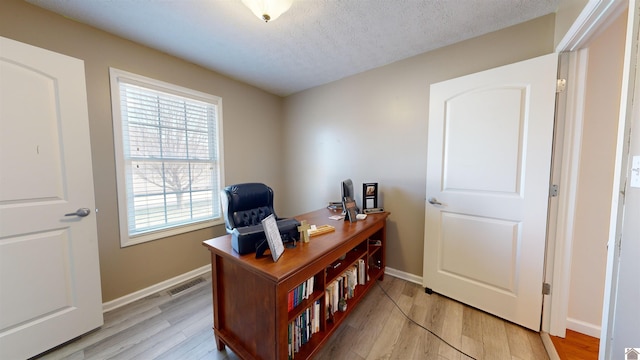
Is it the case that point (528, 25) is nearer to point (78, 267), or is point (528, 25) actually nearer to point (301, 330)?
point (301, 330)

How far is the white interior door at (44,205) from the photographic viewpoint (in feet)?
4.14

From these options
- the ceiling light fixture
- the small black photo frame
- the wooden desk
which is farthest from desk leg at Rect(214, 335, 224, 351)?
the ceiling light fixture

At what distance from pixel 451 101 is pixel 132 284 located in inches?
133

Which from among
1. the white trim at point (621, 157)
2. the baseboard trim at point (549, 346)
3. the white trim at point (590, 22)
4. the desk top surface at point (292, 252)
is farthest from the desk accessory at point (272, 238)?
the white trim at point (590, 22)

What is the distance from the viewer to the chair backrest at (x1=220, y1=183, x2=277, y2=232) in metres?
1.96

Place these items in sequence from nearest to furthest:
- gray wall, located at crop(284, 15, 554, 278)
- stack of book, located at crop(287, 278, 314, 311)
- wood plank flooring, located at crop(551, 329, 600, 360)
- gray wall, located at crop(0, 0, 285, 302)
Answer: stack of book, located at crop(287, 278, 314, 311) → wood plank flooring, located at crop(551, 329, 600, 360) → gray wall, located at crop(0, 0, 285, 302) → gray wall, located at crop(284, 15, 554, 278)

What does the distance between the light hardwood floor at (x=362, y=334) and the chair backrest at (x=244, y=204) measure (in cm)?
80

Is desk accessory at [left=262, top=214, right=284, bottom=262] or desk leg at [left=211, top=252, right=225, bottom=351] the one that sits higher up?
desk accessory at [left=262, top=214, right=284, bottom=262]

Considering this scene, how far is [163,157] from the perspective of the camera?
2137 mm

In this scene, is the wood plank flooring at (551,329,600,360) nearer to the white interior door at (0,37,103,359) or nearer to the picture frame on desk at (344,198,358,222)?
the picture frame on desk at (344,198,358,222)

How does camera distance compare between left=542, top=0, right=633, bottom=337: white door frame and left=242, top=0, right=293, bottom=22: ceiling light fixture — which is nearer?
left=242, top=0, right=293, bottom=22: ceiling light fixture

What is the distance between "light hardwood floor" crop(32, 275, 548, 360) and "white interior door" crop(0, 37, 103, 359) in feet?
0.77

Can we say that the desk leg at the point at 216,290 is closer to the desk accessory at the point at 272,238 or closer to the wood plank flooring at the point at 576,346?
the desk accessory at the point at 272,238

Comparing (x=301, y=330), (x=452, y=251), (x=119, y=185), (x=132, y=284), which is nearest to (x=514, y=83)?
(x=452, y=251)
